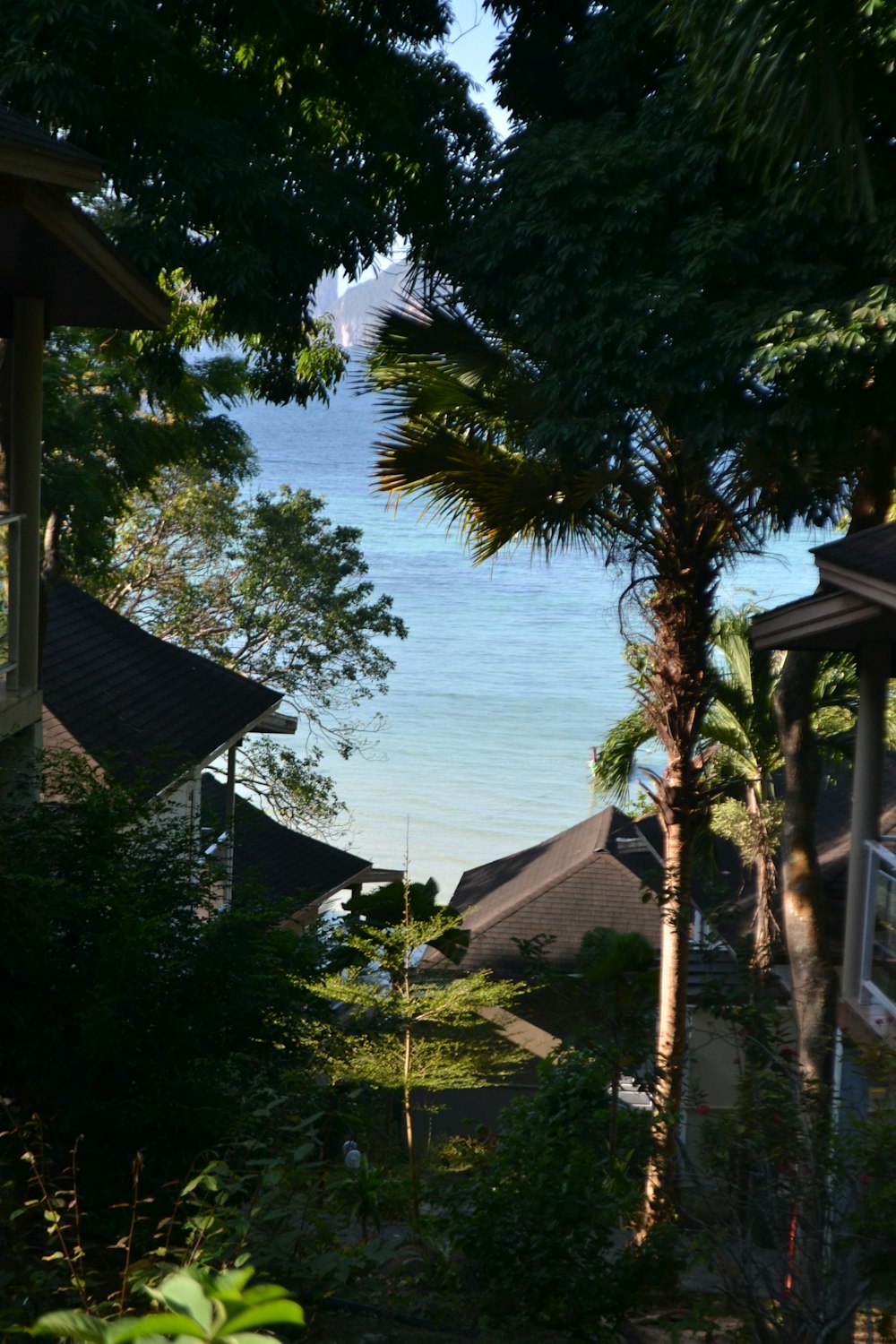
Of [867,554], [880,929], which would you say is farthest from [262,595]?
[867,554]

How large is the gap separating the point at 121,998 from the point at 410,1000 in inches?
375

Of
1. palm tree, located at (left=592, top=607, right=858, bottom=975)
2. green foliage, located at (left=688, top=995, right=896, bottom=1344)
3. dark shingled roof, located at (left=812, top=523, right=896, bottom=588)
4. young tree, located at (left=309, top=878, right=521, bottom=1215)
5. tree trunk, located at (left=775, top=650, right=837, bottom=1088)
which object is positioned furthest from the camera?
palm tree, located at (left=592, top=607, right=858, bottom=975)

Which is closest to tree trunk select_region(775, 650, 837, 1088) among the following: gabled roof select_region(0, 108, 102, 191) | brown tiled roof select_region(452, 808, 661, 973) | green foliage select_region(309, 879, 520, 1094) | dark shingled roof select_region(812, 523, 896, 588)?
green foliage select_region(309, 879, 520, 1094)

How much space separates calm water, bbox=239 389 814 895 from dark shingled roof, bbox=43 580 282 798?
185 inches

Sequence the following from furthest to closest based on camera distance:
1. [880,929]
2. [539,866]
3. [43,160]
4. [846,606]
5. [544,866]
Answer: [539,866] → [544,866] → [880,929] → [846,606] → [43,160]

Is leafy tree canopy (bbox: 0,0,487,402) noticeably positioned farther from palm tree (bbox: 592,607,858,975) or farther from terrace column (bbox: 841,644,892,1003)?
palm tree (bbox: 592,607,858,975)

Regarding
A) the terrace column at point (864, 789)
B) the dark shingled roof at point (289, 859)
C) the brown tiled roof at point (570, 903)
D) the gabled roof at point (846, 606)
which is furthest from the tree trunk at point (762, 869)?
the terrace column at point (864, 789)

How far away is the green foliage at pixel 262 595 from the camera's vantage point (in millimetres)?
24406

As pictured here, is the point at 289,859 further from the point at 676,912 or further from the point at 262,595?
the point at 676,912

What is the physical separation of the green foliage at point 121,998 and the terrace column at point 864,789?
4920mm

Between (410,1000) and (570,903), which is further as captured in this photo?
(570,903)

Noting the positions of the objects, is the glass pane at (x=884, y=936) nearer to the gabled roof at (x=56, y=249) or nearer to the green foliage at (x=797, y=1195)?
the green foliage at (x=797, y=1195)

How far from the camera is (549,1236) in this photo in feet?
24.1

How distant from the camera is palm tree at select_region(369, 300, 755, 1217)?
12.2m
